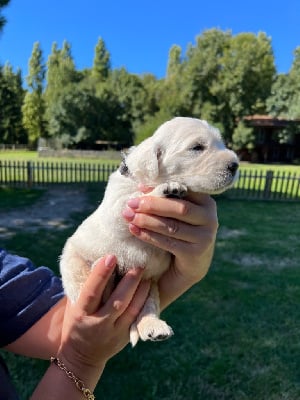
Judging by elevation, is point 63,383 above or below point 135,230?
below

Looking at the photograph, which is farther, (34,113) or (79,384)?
(34,113)

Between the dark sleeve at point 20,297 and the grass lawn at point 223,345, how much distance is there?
2268mm

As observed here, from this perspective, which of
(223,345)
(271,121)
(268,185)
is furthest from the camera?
(271,121)

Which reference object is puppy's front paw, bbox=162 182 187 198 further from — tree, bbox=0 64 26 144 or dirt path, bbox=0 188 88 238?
tree, bbox=0 64 26 144

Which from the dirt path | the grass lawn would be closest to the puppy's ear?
the grass lawn

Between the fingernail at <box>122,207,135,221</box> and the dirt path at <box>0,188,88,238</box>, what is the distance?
8197mm

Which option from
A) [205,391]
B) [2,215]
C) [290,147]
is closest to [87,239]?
[205,391]

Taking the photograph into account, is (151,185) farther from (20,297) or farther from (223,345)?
(223,345)

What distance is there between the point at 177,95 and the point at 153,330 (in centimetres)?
3770

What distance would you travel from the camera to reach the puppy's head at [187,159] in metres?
1.61

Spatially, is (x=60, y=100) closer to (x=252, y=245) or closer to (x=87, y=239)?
(x=252, y=245)

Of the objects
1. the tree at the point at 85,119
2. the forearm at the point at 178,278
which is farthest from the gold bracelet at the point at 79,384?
the tree at the point at 85,119

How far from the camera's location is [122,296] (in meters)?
1.64

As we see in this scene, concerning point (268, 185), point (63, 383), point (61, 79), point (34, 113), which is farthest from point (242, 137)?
point (63, 383)
